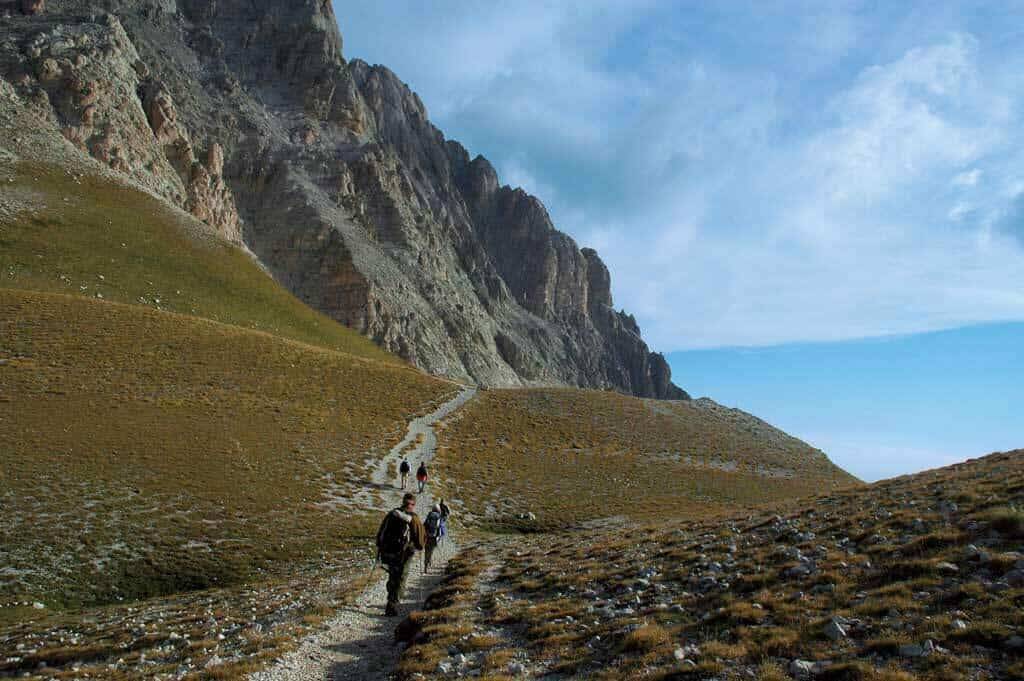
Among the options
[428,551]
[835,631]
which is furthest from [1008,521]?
[428,551]

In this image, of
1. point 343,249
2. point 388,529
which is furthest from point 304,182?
point 388,529

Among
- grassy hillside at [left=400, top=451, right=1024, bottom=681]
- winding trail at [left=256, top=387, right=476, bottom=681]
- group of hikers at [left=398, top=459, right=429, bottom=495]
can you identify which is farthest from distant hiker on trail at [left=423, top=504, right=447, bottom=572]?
group of hikers at [left=398, top=459, right=429, bottom=495]

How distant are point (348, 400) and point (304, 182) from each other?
358 ft

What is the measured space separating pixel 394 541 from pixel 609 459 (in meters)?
37.7

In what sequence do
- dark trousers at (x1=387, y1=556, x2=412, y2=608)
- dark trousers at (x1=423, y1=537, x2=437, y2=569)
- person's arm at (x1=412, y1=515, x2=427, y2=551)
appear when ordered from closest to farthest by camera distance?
dark trousers at (x1=387, y1=556, x2=412, y2=608) → person's arm at (x1=412, y1=515, x2=427, y2=551) → dark trousers at (x1=423, y1=537, x2=437, y2=569)

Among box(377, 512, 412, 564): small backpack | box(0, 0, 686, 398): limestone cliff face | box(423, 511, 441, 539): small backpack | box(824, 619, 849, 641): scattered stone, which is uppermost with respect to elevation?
box(0, 0, 686, 398): limestone cliff face

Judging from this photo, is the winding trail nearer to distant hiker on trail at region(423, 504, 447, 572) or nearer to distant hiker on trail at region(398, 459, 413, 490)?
distant hiker on trail at region(423, 504, 447, 572)

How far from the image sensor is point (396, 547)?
14.8m

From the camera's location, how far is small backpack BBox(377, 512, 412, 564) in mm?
14781

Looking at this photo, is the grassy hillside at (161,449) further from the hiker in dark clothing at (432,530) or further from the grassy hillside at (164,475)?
the hiker in dark clothing at (432,530)

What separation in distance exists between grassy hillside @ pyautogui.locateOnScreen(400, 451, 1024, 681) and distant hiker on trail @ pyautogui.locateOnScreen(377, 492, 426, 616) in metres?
1.04

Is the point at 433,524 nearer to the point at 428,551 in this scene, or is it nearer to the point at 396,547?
the point at 428,551

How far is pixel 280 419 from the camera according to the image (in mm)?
44250

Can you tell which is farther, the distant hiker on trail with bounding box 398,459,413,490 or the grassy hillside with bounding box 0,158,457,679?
the distant hiker on trail with bounding box 398,459,413,490
